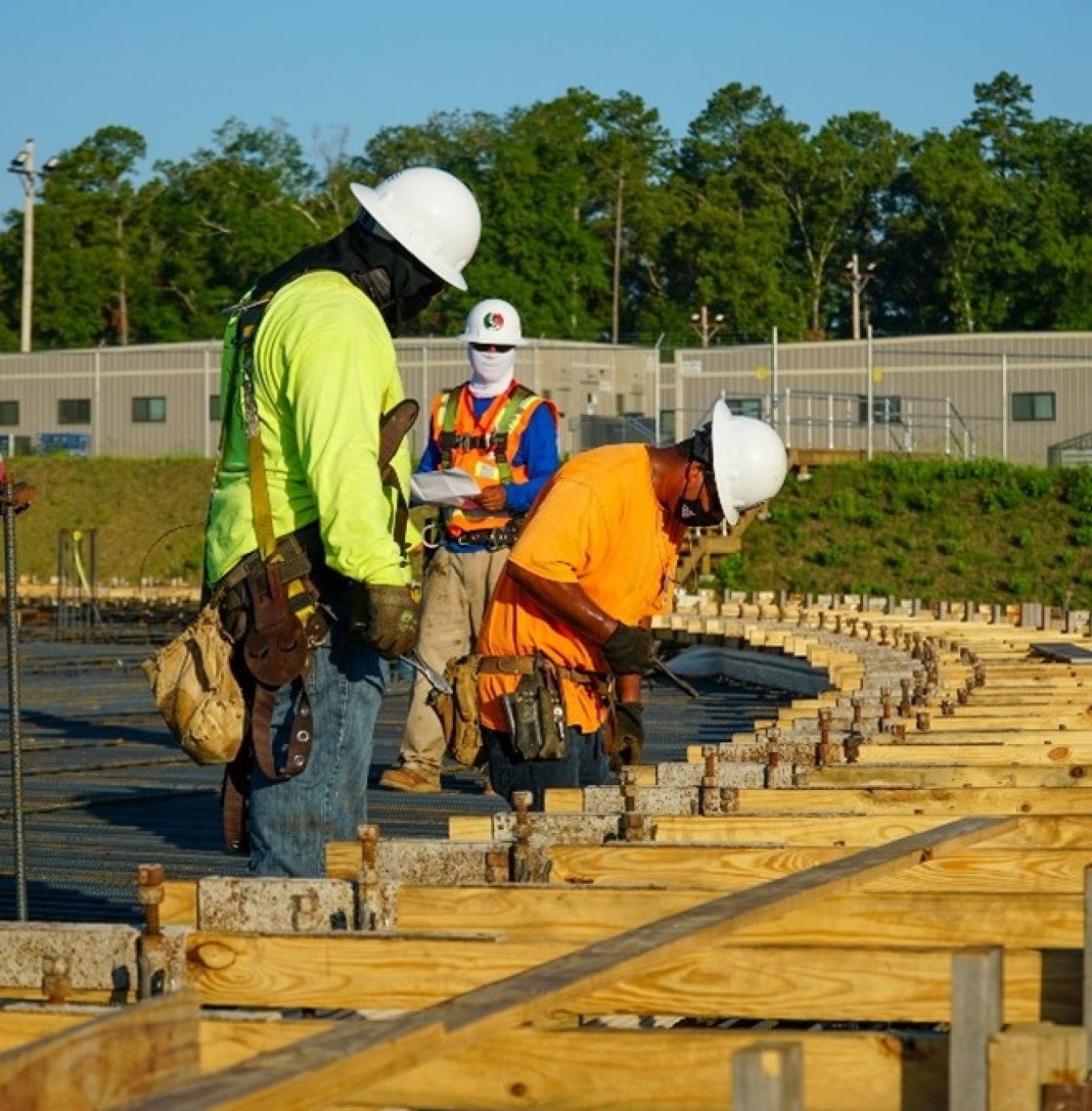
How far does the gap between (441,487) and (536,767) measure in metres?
1.87

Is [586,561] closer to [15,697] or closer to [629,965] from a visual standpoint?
[15,697]

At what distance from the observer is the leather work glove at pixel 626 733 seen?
8.38m

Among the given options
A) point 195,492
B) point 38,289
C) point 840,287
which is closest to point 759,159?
point 840,287

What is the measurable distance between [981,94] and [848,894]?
8967 centimetres

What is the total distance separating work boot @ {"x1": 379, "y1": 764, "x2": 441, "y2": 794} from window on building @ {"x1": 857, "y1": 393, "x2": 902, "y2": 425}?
34585mm

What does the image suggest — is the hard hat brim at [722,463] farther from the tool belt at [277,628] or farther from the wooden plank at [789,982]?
the wooden plank at [789,982]

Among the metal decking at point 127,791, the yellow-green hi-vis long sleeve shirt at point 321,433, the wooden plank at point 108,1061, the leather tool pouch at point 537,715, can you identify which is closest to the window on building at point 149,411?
the metal decking at point 127,791

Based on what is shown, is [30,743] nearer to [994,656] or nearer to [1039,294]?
[994,656]

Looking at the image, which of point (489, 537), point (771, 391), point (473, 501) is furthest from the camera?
point (771, 391)

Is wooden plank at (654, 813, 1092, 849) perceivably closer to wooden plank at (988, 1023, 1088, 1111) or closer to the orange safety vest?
wooden plank at (988, 1023, 1088, 1111)

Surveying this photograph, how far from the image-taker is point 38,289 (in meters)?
74.1

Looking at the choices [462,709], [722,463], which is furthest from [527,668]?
[722,463]

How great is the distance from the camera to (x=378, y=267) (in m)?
6.46

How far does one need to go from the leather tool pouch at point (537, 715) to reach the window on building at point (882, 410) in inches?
1493
